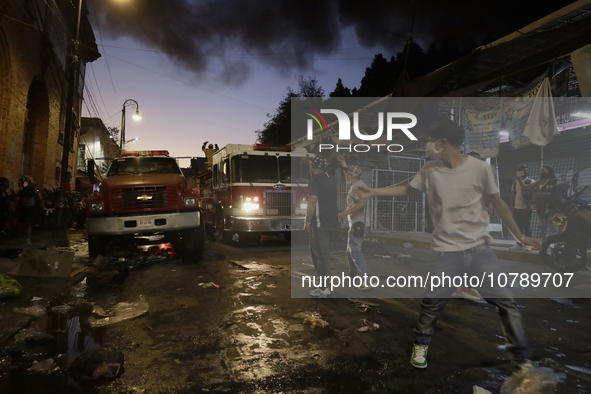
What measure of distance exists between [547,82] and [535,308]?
3708 mm

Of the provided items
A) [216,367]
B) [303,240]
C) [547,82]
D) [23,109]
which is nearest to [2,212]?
[23,109]

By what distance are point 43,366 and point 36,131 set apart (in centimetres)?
1696

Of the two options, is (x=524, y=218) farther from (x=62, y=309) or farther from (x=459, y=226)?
(x=62, y=309)

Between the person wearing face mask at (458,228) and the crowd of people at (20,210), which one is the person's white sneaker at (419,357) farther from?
the crowd of people at (20,210)

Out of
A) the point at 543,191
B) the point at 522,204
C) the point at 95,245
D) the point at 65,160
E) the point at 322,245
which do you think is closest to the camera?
the point at 322,245

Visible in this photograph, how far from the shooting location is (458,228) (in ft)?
9.69

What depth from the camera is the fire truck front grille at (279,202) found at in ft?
34.0

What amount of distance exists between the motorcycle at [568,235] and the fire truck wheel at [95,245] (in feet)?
28.9

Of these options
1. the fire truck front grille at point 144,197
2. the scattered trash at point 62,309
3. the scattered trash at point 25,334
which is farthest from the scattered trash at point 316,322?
the fire truck front grille at point 144,197

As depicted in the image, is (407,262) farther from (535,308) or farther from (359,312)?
(359,312)

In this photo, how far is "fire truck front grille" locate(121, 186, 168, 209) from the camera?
25.9 feet

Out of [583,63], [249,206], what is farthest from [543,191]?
[249,206]

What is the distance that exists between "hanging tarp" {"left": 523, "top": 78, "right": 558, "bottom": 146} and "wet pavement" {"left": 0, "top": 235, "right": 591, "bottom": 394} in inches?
132

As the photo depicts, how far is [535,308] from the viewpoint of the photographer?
4.78 metres
